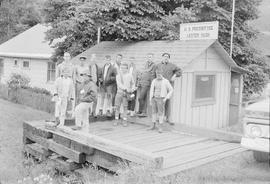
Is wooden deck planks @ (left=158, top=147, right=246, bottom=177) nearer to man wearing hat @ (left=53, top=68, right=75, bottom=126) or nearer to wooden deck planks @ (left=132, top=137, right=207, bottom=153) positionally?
wooden deck planks @ (left=132, top=137, right=207, bottom=153)

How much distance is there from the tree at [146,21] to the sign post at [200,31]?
305 centimetres

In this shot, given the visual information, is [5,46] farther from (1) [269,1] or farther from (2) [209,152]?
(1) [269,1]

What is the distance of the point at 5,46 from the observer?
29922mm

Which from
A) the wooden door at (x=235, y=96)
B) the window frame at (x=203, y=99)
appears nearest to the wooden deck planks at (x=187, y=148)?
the window frame at (x=203, y=99)

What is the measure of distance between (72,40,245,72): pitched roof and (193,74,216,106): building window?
3.18ft

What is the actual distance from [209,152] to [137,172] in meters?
2.48

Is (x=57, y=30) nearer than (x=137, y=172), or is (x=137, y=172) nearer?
(x=137, y=172)

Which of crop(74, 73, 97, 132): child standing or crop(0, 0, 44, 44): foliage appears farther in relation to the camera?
crop(0, 0, 44, 44): foliage

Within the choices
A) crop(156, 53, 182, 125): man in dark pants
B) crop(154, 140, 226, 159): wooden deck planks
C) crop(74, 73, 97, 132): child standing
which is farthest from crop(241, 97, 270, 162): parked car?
crop(156, 53, 182, 125): man in dark pants

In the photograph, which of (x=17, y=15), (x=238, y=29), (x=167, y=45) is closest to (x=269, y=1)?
(x=17, y=15)

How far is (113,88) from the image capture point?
38.5ft

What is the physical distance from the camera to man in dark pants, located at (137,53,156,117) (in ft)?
36.7

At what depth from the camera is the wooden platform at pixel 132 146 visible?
7.32m

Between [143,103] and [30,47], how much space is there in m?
17.9
